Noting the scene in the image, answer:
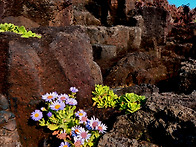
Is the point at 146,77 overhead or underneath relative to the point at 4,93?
underneath

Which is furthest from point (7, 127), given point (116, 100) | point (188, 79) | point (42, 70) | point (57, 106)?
point (188, 79)

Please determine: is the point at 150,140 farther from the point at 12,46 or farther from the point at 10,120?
the point at 12,46

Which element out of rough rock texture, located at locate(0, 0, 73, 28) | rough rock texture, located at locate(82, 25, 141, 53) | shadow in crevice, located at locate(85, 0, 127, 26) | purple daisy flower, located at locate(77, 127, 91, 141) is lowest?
purple daisy flower, located at locate(77, 127, 91, 141)

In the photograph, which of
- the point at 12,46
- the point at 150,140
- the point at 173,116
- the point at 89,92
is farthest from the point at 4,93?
the point at 173,116

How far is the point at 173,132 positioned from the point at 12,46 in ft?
5.67

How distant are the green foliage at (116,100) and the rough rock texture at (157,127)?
47 cm

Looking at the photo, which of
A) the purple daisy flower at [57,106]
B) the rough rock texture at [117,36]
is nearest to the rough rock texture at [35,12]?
the rough rock texture at [117,36]

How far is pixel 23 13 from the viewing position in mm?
3795

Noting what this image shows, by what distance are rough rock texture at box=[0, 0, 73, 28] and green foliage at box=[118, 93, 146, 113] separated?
2.29 metres

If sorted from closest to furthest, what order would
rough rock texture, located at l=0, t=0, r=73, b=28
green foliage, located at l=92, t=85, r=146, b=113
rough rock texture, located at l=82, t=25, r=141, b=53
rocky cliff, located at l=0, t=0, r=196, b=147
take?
rocky cliff, located at l=0, t=0, r=196, b=147 < green foliage, located at l=92, t=85, r=146, b=113 < rough rock texture, located at l=0, t=0, r=73, b=28 < rough rock texture, located at l=82, t=25, r=141, b=53

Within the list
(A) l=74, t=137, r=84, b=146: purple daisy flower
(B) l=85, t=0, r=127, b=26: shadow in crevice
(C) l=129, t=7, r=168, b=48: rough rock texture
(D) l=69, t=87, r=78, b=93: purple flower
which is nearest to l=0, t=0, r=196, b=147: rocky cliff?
(D) l=69, t=87, r=78, b=93: purple flower

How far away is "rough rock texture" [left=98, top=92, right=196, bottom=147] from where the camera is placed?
1.58 meters

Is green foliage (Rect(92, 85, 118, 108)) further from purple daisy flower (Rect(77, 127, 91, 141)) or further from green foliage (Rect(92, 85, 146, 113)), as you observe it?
purple daisy flower (Rect(77, 127, 91, 141))

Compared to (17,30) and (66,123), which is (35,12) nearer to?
(17,30)
